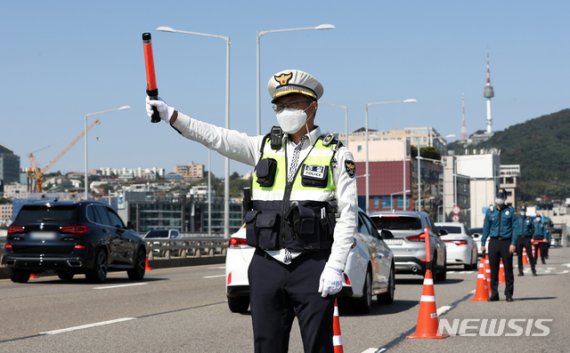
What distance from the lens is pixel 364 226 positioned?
656 inches

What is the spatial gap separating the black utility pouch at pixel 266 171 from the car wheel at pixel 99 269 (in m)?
17.5

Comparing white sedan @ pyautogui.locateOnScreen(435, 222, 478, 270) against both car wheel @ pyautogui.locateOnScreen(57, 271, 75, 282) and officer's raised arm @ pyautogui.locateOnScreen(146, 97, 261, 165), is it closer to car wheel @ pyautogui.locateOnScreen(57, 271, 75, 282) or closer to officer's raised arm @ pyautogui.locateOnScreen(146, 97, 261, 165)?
car wheel @ pyautogui.locateOnScreen(57, 271, 75, 282)

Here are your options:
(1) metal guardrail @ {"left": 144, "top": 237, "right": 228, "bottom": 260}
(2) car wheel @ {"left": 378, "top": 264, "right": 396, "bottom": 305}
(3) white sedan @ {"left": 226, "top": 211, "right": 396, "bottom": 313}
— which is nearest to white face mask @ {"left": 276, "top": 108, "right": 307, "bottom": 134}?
(3) white sedan @ {"left": 226, "top": 211, "right": 396, "bottom": 313}

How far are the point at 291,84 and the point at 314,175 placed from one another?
1.63ft

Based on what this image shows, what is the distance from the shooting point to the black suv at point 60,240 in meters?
22.4

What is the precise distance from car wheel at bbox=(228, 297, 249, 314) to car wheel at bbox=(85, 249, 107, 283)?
8.06 meters

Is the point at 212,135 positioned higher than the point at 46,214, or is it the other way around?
the point at 212,135

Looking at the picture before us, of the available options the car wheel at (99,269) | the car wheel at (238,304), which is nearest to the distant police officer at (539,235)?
the car wheel at (99,269)

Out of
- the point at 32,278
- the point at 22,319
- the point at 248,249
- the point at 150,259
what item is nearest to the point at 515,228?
the point at 248,249

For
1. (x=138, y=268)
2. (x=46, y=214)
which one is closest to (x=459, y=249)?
(x=138, y=268)

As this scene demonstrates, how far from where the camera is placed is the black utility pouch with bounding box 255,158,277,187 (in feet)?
19.0

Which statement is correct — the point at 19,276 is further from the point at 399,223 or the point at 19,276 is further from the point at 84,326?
the point at 84,326

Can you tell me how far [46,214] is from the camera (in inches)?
897

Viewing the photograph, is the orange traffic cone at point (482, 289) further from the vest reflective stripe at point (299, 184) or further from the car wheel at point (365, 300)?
the vest reflective stripe at point (299, 184)
